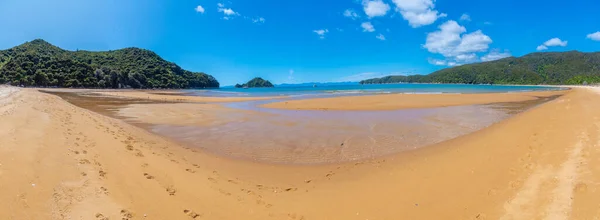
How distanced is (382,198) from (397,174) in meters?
1.72

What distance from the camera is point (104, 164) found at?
5.70 metres

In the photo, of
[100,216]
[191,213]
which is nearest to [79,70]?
[100,216]

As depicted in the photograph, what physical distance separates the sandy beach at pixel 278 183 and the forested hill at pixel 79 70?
88152mm

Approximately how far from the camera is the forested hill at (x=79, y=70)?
69.1 meters

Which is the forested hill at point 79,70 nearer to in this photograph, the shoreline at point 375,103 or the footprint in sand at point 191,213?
the shoreline at point 375,103

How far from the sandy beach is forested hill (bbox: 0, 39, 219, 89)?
8815cm

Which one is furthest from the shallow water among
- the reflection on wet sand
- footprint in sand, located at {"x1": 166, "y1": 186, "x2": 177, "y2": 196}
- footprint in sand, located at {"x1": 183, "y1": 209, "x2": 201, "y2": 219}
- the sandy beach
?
footprint in sand, located at {"x1": 183, "y1": 209, "x2": 201, "y2": 219}

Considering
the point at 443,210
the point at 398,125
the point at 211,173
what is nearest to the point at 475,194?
the point at 443,210

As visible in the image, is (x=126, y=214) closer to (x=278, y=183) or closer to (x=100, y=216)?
(x=100, y=216)

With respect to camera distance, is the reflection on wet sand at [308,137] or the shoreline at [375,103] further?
the shoreline at [375,103]

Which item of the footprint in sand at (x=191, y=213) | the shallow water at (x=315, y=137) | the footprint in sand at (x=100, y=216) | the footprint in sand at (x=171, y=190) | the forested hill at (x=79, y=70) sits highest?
the forested hill at (x=79, y=70)

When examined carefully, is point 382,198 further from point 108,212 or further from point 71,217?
point 71,217

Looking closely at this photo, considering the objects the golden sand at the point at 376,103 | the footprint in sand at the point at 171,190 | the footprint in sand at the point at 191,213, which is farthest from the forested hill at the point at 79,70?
the footprint in sand at the point at 191,213

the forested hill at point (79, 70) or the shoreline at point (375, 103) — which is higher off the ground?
the forested hill at point (79, 70)
